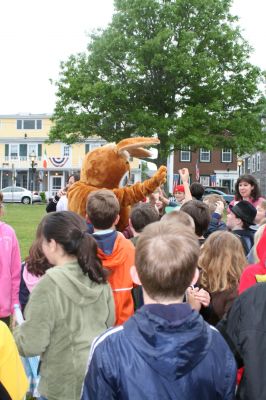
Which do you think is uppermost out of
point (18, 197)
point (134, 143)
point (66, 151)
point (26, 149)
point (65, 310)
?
point (26, 149)

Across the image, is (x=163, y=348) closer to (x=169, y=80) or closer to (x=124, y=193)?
(x=124, y=193)

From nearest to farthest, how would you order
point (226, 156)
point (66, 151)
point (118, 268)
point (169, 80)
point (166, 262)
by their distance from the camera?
point (166, 262) → point (118, 268) → point (169, 80) → point (66, 151) → point (226, 156)

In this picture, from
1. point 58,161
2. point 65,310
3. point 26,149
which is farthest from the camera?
point 26,149

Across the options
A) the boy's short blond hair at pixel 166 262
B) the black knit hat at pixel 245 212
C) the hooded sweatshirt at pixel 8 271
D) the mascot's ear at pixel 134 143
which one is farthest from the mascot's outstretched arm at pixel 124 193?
the boy's short blond hair at pixel 166 262

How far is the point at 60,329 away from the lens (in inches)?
113

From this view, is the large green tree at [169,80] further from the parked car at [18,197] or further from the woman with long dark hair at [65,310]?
the woman with long dark hair at [65,310]

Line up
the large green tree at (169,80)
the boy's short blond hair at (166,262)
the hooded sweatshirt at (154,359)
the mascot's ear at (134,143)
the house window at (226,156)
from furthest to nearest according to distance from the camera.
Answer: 1. the house window at (226,156)
2. the large green tree at (169,80)
3. the mascot's ear at (134,143)
4. the boy's short blond hair at (166,262)
5. the hooded sweatshirt at (154,359)

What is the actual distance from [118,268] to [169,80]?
28789 millimetres

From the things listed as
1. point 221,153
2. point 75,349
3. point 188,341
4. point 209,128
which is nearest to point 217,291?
point 75,349

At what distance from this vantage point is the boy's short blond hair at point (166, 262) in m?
1.90

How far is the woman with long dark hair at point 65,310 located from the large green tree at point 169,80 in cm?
2678

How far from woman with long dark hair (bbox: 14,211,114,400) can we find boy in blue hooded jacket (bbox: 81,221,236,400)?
3.18 ft

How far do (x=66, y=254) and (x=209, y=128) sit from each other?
29.0m

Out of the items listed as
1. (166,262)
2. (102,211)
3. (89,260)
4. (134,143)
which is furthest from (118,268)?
(134,143)
